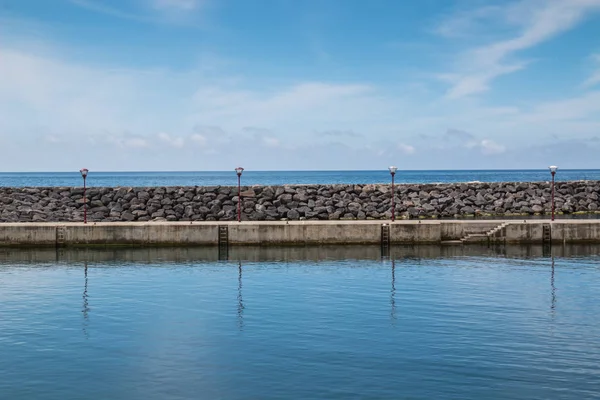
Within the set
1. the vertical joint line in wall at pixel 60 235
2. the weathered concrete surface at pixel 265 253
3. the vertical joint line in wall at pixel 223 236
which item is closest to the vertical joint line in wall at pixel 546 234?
the weathered concrete surface at pixel 265 253

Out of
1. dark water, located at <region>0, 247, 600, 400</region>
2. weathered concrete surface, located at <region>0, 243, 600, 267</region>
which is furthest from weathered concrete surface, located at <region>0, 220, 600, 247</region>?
dark water, located at <region>0, 247, 600, 400</region>

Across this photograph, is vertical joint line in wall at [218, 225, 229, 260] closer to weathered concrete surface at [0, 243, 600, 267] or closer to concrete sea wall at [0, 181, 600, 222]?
weathered concrete surface at [0, 243, 600, 267]

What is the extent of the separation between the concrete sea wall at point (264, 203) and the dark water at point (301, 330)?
17.8m

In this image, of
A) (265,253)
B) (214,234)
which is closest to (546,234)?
(265,253)

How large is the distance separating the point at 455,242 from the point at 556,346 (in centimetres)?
2313

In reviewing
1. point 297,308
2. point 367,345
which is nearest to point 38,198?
point 297,308

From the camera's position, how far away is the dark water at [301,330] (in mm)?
15562

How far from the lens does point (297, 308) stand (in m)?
23.6

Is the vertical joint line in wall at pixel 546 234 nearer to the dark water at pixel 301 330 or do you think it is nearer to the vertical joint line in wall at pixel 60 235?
the dark water at pixel 301 330

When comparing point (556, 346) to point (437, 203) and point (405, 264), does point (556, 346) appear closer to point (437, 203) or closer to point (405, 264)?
point (405, 264)

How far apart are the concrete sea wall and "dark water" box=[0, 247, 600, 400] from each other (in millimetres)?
17756

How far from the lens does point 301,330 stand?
2039 centimetres

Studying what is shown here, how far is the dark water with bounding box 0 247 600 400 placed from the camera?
15.6 metres

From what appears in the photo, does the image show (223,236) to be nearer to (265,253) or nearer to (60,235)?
(265,253)
